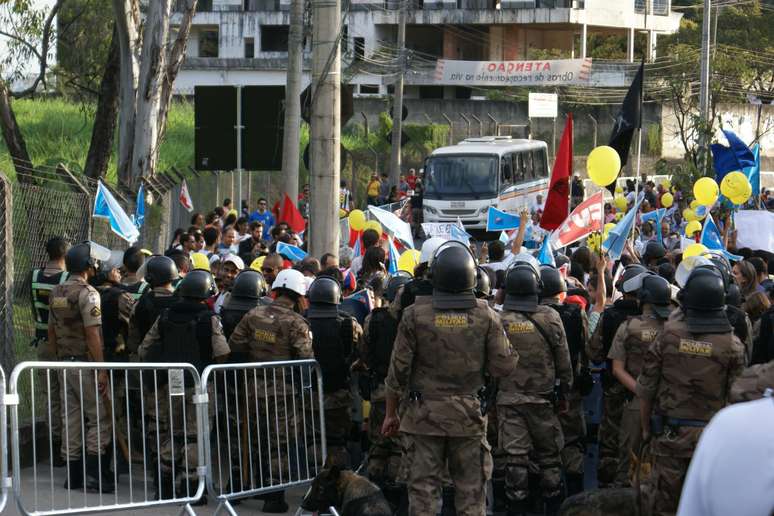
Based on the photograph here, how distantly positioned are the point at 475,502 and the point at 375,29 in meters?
56.2

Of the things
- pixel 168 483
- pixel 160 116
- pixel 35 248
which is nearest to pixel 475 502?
pixel 168 483

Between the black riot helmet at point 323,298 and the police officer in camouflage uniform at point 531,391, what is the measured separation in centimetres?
116

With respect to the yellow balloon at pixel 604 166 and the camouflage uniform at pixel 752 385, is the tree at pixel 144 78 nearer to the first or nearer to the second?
the yellow balloon at pixel 604 166

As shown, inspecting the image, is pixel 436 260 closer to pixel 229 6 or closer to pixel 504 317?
pixel 504 317

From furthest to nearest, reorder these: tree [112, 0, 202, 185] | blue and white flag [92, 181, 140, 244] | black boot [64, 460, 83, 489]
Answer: tree [112, 0, 202, 185], blue and white flag [92, 181, 140, 244], black boot [64, 460, 83, 489]

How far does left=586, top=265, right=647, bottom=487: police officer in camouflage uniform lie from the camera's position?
28.9ft

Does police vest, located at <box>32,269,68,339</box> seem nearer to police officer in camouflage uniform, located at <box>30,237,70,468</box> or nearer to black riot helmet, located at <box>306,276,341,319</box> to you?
police officer in camouflage uniform, located at <box>30,237,70,468</box>

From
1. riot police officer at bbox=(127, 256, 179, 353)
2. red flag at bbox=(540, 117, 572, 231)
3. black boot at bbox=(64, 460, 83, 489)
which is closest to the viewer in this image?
black boot at bbox=(64, 460, 83, 489)

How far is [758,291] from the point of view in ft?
30.7

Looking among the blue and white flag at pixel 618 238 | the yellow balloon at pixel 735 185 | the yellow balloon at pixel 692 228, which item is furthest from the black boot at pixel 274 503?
the yellow balloon at pixel 692 228

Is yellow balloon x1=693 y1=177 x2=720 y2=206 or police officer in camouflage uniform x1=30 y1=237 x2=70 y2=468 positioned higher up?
yellow balloon x1=693 y1=177 x2=720 y2=206

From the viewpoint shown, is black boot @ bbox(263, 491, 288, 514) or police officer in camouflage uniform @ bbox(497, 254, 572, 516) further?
black boot @ bbox(263, 491, 288, 514)

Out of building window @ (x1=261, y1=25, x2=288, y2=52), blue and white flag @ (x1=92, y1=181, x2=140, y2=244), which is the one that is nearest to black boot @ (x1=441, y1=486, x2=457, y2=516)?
blue and white flag @ (x1=92, y1=181, x2=140, y2=244)

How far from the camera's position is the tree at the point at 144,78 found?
58.4ft
